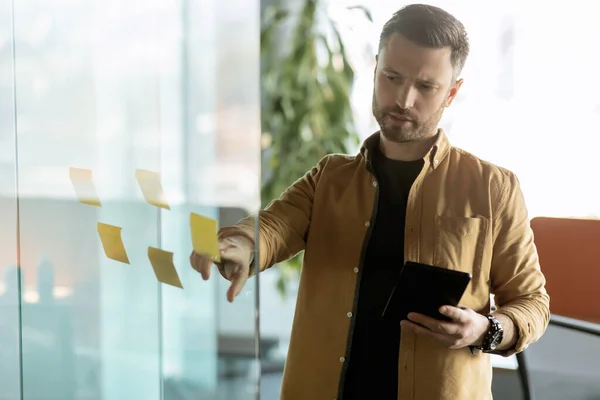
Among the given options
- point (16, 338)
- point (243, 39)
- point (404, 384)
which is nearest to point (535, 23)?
point (404, 384)

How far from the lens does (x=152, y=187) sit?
2.93 ft

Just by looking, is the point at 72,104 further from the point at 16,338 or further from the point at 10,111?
the point at 16,338

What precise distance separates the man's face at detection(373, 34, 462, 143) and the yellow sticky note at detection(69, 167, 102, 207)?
0.54 m

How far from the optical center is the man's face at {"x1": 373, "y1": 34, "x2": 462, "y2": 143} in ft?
3.86

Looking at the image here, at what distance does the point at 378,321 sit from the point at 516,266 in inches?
10.4

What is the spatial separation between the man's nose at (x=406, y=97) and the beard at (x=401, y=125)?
0.04 ft

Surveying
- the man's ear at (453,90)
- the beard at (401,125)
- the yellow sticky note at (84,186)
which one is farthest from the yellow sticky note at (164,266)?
the man's ear at (453,90)

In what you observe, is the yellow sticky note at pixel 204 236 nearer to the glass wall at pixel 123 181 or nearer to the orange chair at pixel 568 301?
the glass wall at pixel 123 181

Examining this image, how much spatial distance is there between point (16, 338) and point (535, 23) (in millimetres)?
2760

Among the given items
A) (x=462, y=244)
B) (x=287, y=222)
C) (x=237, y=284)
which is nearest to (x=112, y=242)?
(x=237, y=284)

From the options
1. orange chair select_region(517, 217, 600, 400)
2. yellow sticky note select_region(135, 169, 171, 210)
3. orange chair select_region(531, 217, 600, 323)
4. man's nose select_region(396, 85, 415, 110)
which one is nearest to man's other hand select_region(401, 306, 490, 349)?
man's nose select_region(396, 85, 415, 110)

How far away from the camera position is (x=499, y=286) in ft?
4.01

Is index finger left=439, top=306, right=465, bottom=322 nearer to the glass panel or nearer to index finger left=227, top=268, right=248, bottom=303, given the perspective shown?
index finger left=227, top=268, right=248, bottom=303

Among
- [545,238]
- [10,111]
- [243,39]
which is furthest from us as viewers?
[545,238]
